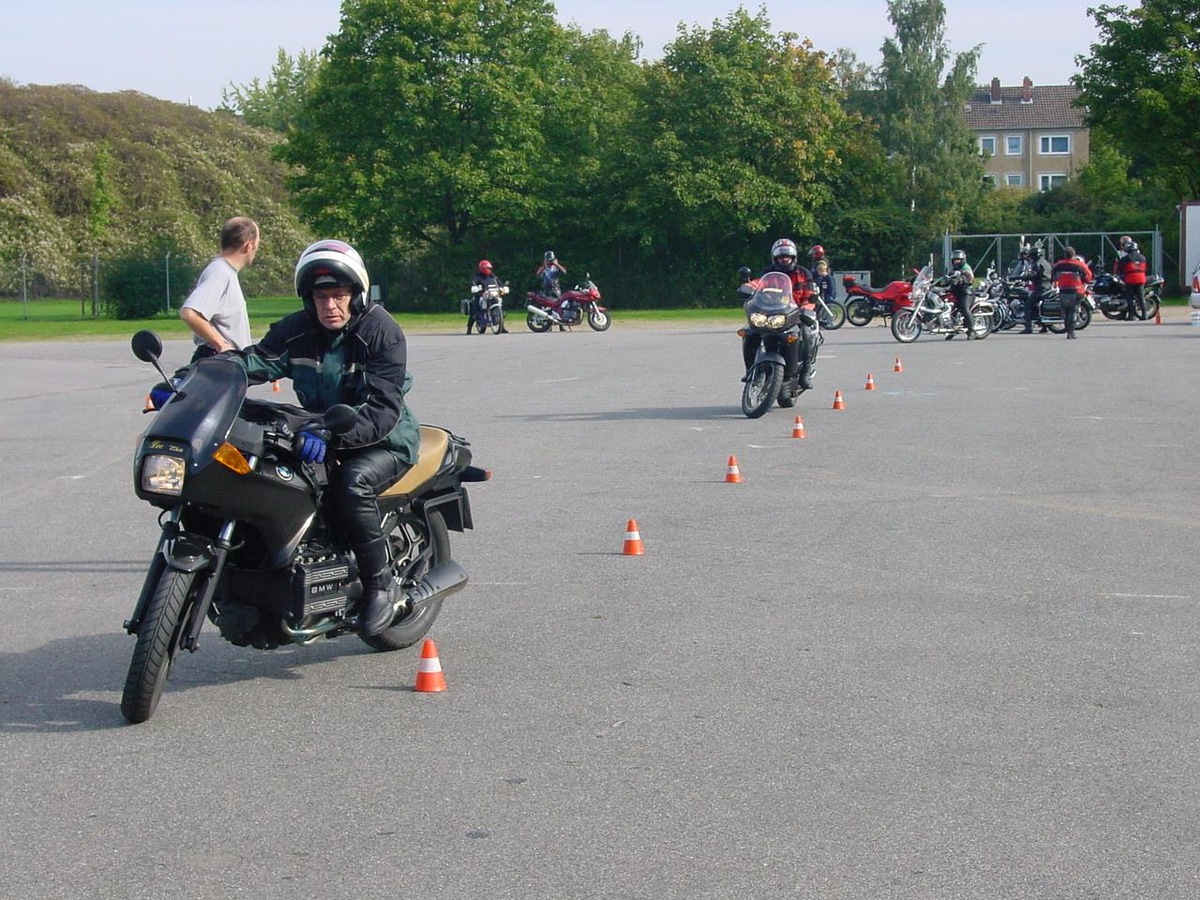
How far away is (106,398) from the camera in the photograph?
63.4ft

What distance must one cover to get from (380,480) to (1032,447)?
8.80 meters

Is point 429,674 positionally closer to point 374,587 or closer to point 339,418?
point 374,587

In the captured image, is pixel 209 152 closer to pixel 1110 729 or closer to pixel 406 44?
pixel 406 44

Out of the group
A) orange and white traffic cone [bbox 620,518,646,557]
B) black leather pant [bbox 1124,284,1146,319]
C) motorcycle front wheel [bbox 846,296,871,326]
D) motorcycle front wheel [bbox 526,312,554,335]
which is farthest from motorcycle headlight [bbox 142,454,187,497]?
black leather pant [bbox 1124,284,1146,319]

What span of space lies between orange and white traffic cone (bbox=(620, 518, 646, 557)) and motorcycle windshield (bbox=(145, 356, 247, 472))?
357 cm

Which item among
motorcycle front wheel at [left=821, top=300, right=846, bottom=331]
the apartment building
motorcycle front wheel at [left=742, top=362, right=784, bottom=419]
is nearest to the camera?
motorcycle front wheel at [left=742, top=362, right=784, bottom=419]

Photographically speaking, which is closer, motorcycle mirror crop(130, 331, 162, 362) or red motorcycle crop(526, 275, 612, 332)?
motorcycle mirror crop(130, 331, 162, 362)

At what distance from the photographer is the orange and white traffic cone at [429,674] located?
6004 millimetres

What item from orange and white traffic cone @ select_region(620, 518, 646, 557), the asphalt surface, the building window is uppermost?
the building window

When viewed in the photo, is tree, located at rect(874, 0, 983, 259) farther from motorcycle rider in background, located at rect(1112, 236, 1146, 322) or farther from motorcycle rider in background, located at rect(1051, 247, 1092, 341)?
motorcycle rider in background, located at rect(1051, 247, 1092, 341)

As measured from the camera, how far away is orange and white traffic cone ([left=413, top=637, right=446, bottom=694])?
6.00 metres

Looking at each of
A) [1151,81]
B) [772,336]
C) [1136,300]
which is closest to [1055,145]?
[1151,81]

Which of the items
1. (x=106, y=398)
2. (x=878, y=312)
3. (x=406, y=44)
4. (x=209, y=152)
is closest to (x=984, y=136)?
(x=209, y=152)

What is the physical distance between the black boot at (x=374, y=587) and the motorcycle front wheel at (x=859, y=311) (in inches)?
1246
